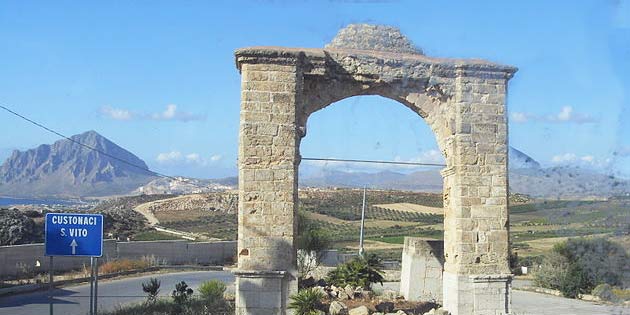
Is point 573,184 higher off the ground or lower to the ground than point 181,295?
higher

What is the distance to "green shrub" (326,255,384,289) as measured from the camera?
18953mm

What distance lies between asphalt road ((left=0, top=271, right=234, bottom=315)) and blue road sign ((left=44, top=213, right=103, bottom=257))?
244 inches

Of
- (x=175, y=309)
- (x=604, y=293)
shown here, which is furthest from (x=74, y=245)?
(x=604, y=293)

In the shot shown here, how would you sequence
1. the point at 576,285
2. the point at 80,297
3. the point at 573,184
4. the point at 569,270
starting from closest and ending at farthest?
1. the point at 573,184
2. the point at 80,297
3. the point at 576,285
4. the point at 569,270

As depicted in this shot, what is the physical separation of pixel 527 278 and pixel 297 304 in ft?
60.0

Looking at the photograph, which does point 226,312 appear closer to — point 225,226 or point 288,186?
point 288,186

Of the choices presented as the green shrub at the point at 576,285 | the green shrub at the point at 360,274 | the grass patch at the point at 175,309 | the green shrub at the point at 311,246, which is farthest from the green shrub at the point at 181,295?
the green shrub at the point at 576,285

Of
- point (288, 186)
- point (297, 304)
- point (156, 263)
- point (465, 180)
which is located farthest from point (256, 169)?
point (156, 263)

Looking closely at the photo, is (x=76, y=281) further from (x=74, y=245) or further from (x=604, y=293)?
(x=604, y=293)

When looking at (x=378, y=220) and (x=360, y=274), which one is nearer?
(x=360, y=274)

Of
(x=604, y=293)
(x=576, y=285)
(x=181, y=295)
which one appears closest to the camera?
(x=181, y=295)

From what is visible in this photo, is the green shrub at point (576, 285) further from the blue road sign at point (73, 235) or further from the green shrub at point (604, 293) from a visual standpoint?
the blue road sign at point (73, 235)

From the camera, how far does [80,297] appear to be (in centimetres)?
1948

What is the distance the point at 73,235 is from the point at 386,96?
6.91m
